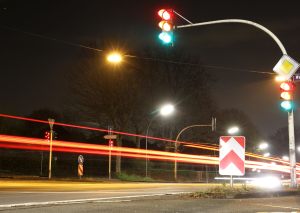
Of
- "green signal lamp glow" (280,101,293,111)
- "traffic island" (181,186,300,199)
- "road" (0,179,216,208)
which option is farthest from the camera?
"green signal lamp glow" (280,101,293,111)

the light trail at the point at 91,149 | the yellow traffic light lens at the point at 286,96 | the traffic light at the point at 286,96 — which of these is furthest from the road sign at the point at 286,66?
the light trail at the point at 91,149

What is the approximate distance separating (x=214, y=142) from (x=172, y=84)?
11.9m

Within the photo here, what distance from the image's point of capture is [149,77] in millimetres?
36156

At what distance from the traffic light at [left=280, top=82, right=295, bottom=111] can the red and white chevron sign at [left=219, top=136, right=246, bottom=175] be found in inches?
108

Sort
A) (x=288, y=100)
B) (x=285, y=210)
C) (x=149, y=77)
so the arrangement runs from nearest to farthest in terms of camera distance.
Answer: (x=285, y=210), (x=288, y=100), (x=149, y=77)

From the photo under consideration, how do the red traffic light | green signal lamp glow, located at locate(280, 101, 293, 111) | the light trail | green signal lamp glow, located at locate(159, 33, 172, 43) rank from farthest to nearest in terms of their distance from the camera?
the light trail, green signal lamp glow, located at locate(280, 101, 293, 111), green signal lamp glow, located at locate(159, 33, 172, 43), the red traffic light

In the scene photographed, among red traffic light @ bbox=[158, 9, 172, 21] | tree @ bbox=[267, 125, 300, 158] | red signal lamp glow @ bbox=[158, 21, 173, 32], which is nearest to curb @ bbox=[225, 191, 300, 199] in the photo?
red signal lamp glow @ bbox=[158, 21, 173, 32]

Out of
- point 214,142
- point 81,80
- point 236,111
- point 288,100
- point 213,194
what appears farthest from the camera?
point 236,111

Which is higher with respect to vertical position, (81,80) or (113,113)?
(81,80)

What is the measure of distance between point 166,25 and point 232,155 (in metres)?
4.30

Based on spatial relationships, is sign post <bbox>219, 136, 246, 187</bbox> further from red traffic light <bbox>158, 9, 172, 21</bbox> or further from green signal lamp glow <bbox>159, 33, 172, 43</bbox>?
red traffic light <bbox>158, 9, 172, 21</bbox>

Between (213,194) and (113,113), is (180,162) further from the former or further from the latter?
(213,194)

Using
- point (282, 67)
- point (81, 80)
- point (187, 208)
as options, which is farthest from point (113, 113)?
Answer: point (187, 208)

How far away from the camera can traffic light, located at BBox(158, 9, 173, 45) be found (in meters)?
10.0
